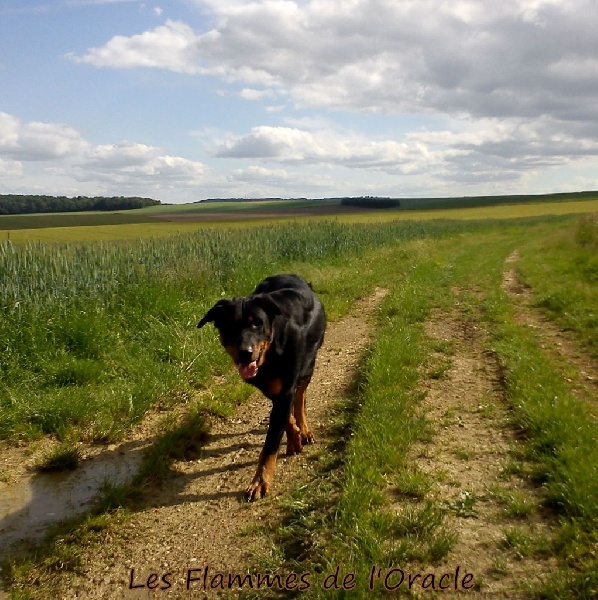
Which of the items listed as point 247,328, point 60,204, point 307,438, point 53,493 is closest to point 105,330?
point 53,493

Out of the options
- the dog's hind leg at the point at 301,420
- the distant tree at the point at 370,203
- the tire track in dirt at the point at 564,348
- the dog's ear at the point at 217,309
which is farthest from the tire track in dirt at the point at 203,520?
the distant tree at the point at 370,203

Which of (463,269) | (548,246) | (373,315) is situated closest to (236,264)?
(373,315)

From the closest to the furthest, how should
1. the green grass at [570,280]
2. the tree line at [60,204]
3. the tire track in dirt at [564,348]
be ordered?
the tire track in dirt at [564,348] < the green grass at [570,280] < the tree line at [60,204]

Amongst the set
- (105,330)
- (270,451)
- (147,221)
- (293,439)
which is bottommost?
(293,439)

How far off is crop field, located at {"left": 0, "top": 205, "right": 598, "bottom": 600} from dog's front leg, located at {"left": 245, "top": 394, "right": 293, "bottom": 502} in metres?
0.10

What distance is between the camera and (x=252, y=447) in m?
5.38

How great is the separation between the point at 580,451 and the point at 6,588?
405 cm

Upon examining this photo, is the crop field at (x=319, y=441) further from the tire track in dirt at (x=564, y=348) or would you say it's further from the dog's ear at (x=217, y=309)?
the dog's ear at (x=217, y=309)

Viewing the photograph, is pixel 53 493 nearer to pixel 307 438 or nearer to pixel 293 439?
pixel 293 439

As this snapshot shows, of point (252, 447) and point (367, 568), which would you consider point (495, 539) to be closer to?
point (367, 568)

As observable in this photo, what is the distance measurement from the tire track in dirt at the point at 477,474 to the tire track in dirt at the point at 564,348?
86 centimetres

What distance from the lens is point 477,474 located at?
4281 mm

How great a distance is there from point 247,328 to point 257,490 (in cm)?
126

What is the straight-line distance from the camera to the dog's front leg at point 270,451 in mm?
4359
